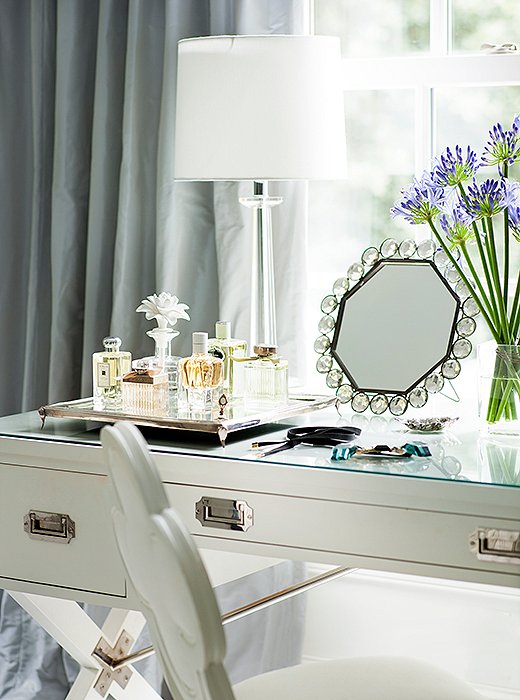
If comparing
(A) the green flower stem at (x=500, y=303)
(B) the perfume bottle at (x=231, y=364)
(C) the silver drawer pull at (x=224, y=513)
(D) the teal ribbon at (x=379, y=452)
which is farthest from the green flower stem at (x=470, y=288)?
(C) the silver drawer pull at (x=224, y=513)

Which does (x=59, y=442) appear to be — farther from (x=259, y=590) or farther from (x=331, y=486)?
(x=259, y=590)

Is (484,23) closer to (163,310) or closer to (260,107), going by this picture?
(260,107)

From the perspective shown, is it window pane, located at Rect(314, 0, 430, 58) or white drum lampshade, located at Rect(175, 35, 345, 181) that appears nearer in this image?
white drum lampshade, located at Rect(175, 35, 345, 181)

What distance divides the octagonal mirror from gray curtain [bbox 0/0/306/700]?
32 centimetres

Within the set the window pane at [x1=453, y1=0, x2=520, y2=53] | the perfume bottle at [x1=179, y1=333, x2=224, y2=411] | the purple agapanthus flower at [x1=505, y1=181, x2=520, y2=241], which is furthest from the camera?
the window pane at [x1=453, y1=0, x2=520, y2=53]

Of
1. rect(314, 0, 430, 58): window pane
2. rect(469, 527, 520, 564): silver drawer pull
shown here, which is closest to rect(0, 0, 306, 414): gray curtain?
rect(314, 0, 430, 58): window pane

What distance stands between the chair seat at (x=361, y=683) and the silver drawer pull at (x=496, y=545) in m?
0.17

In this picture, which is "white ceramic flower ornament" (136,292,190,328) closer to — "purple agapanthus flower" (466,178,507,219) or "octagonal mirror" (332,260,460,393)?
"octagonal mirror" (332,260,460,393)

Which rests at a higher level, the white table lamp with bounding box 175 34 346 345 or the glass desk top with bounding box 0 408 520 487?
the white table lamp with bounding box 175 34 346 345

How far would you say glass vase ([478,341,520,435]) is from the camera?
163cm

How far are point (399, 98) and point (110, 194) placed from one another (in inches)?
25.7

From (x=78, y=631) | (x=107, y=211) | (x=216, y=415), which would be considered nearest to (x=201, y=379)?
(x=216, y=415)

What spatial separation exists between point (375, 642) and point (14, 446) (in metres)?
1.08

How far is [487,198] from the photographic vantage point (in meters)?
1.64
